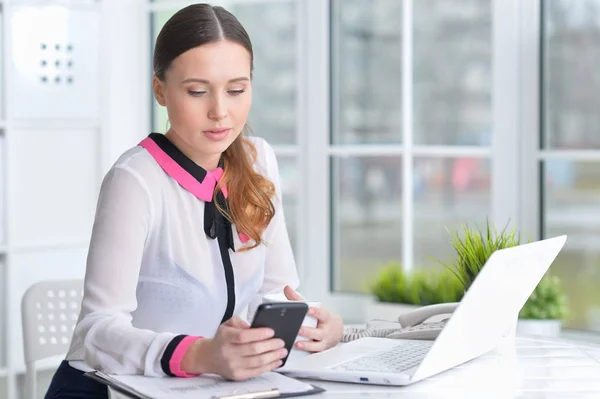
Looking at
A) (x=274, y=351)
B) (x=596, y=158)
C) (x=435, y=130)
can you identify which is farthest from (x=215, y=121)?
(x=435, y=130)

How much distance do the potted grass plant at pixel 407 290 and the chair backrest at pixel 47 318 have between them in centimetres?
108

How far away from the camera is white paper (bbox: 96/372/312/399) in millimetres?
1337

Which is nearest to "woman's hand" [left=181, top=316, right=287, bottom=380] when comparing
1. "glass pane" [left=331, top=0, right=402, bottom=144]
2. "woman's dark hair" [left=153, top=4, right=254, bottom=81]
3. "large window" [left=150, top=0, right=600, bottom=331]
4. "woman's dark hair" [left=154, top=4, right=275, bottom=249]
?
"woman's dark hair" [left=154, top=4, right=275, bottom=249]

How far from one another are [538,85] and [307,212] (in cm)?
96

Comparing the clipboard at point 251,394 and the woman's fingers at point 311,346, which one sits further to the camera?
the woman's fingers at point 311,346

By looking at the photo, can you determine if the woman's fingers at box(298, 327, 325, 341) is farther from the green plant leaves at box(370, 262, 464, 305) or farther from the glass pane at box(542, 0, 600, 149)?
the glass pane at box(542, 0, 600, 149)

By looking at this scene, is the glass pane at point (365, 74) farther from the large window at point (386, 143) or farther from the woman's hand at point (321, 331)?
the woman's hand at point (321, 331)

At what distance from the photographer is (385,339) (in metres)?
1.75

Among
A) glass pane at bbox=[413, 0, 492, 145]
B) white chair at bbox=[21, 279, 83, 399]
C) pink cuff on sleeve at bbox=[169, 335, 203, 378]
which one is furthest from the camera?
glass pane at bbox=[413, 0, 492, 145]

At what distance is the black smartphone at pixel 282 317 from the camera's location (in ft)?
Answer: 4.40

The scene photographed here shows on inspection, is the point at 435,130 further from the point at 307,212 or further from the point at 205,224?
the point at 205,224

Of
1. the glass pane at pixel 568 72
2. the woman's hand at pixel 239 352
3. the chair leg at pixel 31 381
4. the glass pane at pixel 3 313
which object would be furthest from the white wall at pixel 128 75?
the woman's hand at pixel 239 352

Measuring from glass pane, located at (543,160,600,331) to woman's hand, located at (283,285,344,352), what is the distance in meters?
1.45

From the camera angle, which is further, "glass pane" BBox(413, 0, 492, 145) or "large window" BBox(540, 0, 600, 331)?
"glass pane" BBox(413, 0, 492, 145)
